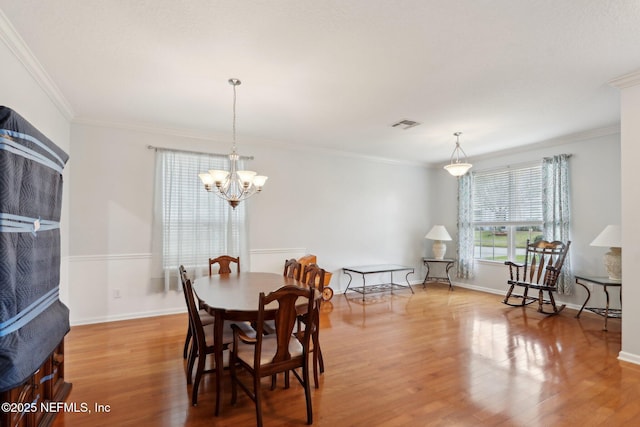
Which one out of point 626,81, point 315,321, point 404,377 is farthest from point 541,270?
point 315,321

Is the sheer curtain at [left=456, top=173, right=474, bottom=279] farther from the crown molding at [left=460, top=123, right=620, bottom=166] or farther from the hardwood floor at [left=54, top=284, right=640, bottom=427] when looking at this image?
the hardwood floor at [left=54, top=284, right=640, bottom=427]

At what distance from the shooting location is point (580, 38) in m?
2.31

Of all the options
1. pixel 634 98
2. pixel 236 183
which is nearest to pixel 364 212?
pixel 236 183

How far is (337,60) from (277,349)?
2.25m

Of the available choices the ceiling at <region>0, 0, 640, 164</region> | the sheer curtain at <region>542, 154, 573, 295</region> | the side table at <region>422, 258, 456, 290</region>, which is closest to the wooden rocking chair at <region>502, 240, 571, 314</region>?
the sheer curtain at <region>542, 154, 573, 295</region>

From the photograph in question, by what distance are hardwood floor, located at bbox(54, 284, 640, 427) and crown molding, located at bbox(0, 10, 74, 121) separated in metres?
2.53

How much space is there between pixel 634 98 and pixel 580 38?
1.19 metres

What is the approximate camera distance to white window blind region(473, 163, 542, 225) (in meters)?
5.41

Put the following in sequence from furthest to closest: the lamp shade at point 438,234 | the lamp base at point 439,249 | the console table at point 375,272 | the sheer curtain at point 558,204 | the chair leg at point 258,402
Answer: the lamp base at point 439,249 < the lamp shade at point 438,234 < the console table at point 375,272 < the sheer curtain at point 558,204 < the chair leg at point 258,402

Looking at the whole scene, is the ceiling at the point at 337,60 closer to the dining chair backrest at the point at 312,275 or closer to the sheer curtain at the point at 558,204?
the sheer curtain at the point at 558,204

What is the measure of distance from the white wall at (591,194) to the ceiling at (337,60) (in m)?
0.37

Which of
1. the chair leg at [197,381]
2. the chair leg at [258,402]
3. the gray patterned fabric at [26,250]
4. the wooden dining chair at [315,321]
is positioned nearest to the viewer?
the gray patterned fabric at [26,250]

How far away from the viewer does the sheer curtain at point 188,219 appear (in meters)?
4.41

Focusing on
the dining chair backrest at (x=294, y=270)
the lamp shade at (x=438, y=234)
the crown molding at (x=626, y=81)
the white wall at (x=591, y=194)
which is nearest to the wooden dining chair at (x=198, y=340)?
the dining chair backrest at (x=294, y=270)
